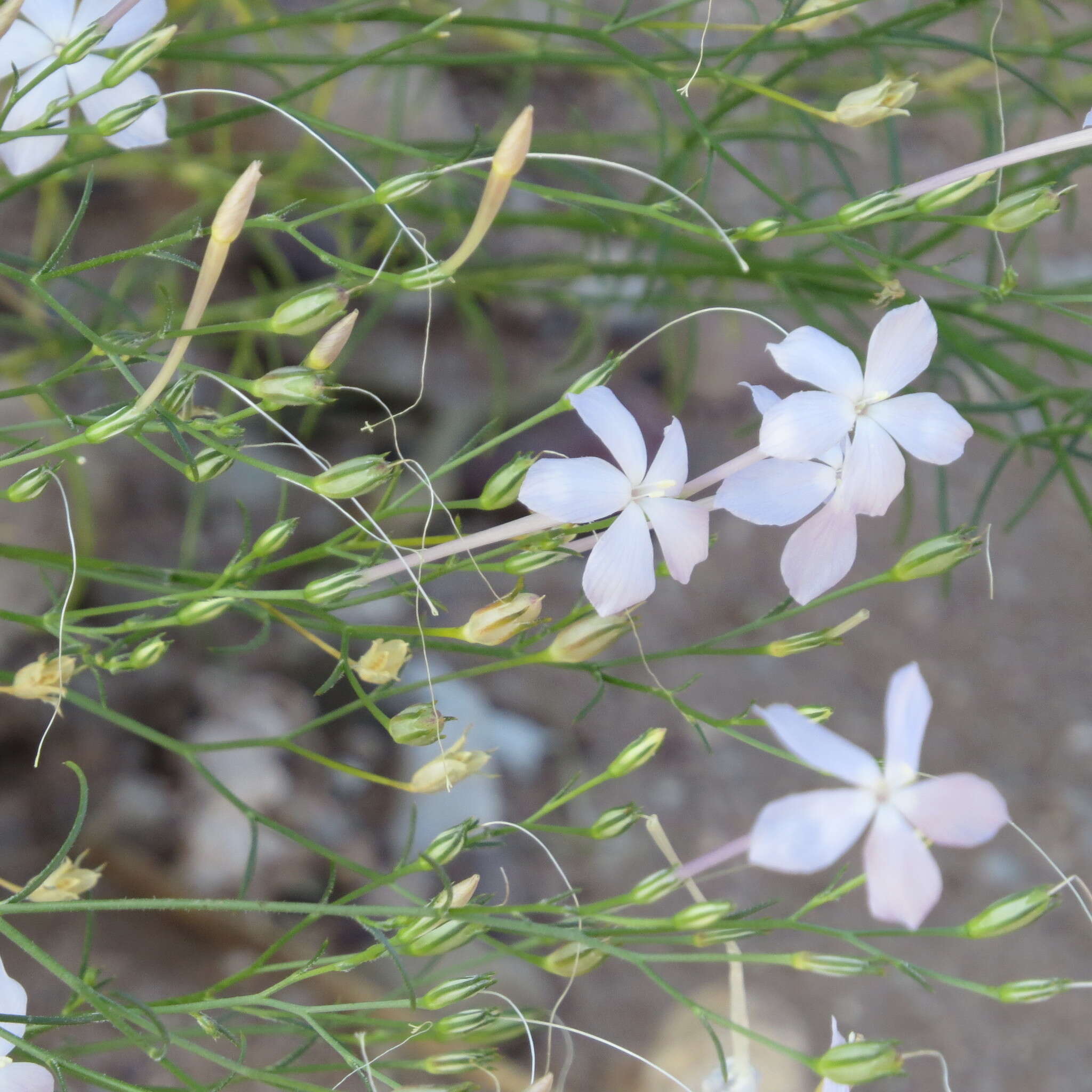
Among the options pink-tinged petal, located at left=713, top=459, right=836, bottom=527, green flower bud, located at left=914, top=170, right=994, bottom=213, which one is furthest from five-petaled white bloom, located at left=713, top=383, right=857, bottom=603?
green flower bud, located at left=914, top=170, right=994, bottom=213

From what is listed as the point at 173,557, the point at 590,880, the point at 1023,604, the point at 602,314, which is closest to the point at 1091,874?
the point at 1023,604

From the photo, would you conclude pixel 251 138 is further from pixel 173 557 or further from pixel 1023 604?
pixel 1023 604

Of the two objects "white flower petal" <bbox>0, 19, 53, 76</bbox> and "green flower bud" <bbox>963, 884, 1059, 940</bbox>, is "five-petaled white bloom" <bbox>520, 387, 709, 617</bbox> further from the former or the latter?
"white flower petal" <bbox>0, 19, 53, 76</bbox>

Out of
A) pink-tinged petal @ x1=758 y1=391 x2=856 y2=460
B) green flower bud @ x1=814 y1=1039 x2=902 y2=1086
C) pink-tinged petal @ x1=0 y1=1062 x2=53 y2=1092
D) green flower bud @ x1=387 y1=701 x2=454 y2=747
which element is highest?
pink-tinged petal @ x1=758 y1=391 x2=856 y2=460

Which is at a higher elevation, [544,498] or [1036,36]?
[544,498]

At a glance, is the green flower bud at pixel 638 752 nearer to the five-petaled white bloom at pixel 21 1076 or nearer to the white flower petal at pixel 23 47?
the five-petaled white bloom at pixel 21 1076

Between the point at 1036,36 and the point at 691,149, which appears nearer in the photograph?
the point at 691,149

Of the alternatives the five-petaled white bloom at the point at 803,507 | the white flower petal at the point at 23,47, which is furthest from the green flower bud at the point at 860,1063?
the white flower petal at the point at 23,47

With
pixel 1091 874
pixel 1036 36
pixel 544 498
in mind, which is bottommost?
pixel 1091 874

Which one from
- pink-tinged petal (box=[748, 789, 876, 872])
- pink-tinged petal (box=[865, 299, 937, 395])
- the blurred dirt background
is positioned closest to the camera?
pink-tinged petal (box=[748, 789, 876, 872])
